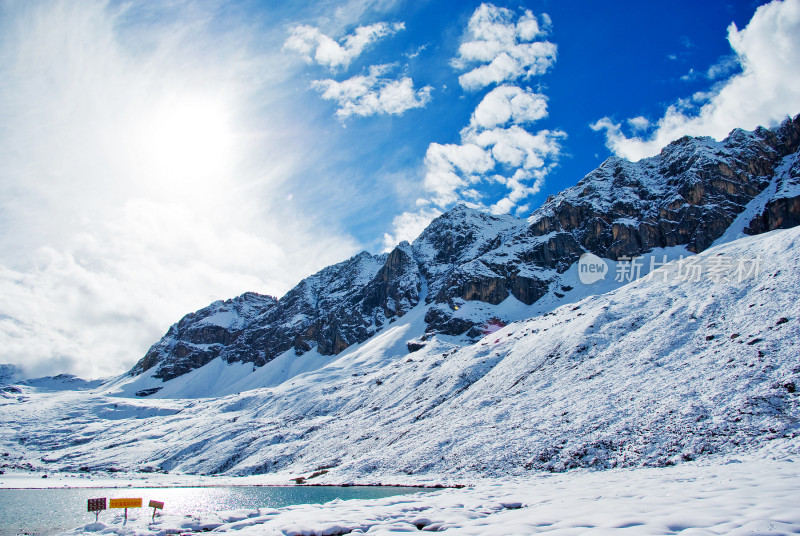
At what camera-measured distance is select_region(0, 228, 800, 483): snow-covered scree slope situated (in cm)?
Result: 3471

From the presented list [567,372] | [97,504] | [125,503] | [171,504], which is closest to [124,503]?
[125,503]

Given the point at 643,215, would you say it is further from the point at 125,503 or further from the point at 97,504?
the point at 97,504

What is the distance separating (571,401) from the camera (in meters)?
48.1

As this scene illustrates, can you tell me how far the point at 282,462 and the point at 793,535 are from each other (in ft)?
255

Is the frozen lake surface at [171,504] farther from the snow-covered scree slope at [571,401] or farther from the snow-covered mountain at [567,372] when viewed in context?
the snow-covered mountain at [567,372]

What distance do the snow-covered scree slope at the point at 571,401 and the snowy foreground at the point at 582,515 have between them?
40.3 feet

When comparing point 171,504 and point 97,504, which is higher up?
point 97,504

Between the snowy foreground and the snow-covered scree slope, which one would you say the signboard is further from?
the snow-covered scree slope

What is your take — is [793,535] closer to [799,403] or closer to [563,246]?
[799,403]

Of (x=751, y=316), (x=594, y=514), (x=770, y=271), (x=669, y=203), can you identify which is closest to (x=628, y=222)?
(x=669, y=203)

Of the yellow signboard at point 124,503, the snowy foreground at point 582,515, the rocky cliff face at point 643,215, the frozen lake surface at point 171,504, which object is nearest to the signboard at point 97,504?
the yellow signboard at point 124,503

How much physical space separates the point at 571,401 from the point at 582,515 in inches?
1560

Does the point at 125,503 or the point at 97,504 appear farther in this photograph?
the point at 97,504

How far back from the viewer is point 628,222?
166 meters
